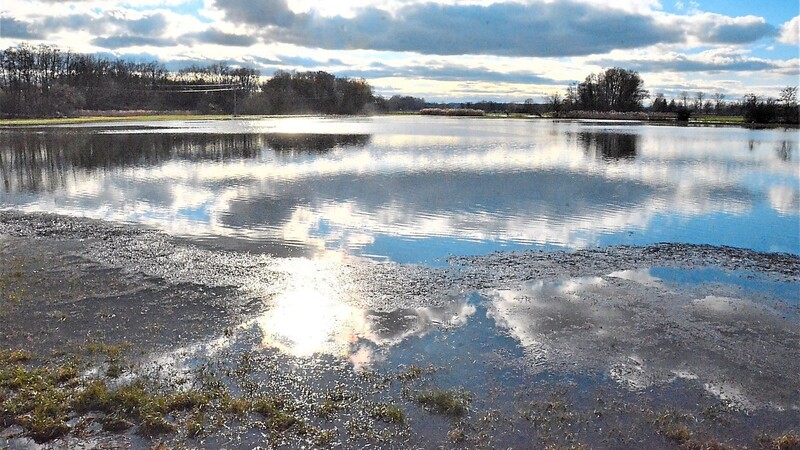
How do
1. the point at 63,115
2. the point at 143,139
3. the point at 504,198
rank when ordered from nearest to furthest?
1. the point at 504,198
2. the point at 143,139
3. the point at 63,115

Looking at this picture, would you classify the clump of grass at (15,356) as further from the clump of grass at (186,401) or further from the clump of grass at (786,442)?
the clump of grass at (786,442)

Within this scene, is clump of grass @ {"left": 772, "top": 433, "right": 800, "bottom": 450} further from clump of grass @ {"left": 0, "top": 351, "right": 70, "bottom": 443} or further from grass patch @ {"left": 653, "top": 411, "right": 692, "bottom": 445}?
clump of grass @ {"left": 0, "top": 351, "right": 70, "bottom": 443}

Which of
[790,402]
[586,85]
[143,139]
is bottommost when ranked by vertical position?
[790,402]

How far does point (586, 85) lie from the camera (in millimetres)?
121375

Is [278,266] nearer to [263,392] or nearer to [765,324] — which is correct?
[263,392]

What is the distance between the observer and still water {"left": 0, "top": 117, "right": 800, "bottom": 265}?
1320 centimetres

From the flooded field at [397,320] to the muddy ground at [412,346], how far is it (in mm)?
33

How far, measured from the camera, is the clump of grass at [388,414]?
18.0 ft

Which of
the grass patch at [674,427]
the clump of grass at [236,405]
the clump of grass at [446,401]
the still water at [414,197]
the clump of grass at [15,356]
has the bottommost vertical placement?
the grass patch at [674,427]

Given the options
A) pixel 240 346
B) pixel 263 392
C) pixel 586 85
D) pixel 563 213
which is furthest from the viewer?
pixel 586 85

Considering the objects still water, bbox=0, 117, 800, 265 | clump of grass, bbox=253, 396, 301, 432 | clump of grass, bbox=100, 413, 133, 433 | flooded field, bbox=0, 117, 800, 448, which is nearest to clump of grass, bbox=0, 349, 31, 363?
flooded field, bbox=0, 117, 800, 448

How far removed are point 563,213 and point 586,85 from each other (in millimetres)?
113772

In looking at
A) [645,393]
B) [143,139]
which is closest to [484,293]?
[645,393]

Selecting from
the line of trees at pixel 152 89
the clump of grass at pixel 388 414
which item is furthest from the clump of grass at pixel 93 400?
the line of trees at pixel 152 89
